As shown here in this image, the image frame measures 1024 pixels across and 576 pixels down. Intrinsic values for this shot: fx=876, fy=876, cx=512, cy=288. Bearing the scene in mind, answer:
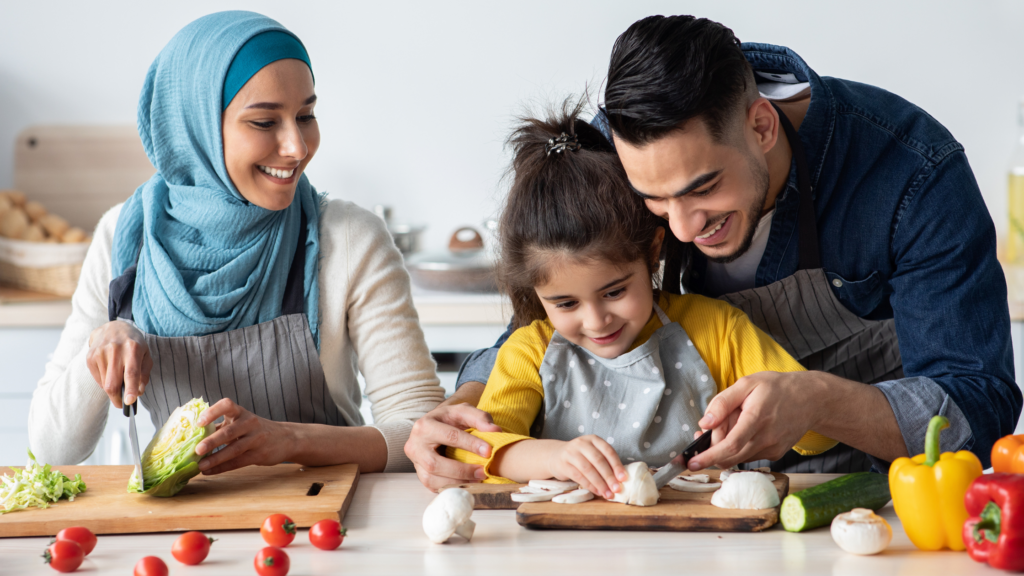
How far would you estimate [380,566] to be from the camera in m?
1.08

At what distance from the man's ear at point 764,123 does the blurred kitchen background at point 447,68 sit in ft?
6.43

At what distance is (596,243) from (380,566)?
2.15 feet

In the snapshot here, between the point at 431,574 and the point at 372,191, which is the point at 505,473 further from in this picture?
the point at 372,191

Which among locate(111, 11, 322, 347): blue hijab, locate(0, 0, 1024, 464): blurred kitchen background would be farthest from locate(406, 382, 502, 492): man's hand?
locate(0, 0, 1024, 464): blurred kitchen background

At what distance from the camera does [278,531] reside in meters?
1.13

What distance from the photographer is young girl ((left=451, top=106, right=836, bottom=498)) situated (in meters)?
1.49

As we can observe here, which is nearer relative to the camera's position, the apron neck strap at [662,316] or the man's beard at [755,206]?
the man's beard at [755,206]

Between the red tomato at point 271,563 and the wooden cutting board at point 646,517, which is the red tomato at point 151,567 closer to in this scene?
the red tomato at point 271,563

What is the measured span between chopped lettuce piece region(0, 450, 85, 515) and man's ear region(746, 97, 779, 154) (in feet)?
3.94

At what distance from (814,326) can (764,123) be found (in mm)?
419

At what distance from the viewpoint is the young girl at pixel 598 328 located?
58.5 inches

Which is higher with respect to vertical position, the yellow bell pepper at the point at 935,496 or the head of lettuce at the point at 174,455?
the yellow bell pepper at the point at 935,496

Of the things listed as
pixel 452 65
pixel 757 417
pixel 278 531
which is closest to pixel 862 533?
pixel 757 417

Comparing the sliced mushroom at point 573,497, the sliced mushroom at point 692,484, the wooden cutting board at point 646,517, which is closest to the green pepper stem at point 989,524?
the wooden cutting board at point 646,517
